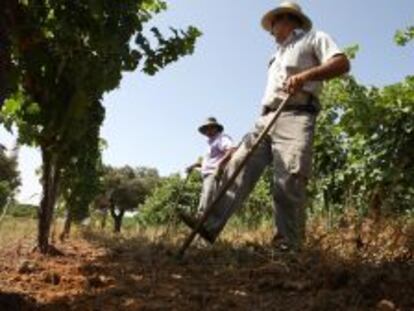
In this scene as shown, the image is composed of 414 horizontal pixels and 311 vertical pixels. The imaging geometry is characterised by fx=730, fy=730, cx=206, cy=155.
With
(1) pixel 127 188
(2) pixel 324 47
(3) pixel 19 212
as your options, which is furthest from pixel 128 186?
(2) pixel 324 47

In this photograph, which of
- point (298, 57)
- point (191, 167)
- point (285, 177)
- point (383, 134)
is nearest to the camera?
point (285, 177)

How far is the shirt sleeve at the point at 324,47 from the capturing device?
5.34 m

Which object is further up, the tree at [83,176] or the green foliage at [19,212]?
the tree at [83,176]

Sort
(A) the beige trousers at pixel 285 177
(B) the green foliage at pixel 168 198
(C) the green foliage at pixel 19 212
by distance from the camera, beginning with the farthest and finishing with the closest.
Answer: (B) the green foliage at pixel 168 198 < (C) the green foliage at pixel 19 212 < (A) the beige trousers at pixel 285 177

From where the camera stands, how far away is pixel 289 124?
5523 millimetres

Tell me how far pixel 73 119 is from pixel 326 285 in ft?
7.79

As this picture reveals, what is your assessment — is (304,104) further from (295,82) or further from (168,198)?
(168,198)

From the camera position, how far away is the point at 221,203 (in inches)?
223

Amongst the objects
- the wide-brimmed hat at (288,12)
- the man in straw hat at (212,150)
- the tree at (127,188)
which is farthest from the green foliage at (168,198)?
the wide-brimmed hat at (288,12)

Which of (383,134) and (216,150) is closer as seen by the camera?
(216,150)

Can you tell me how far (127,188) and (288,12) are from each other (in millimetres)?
68351

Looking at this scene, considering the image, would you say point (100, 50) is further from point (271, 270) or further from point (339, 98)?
point (339, 98)

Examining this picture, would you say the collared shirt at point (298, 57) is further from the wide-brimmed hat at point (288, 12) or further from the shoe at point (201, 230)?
the shoe at point (201, 230)

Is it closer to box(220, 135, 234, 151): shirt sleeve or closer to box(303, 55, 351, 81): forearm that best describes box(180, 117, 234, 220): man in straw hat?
box(220, 135, 234, 151): shirt sleeve
